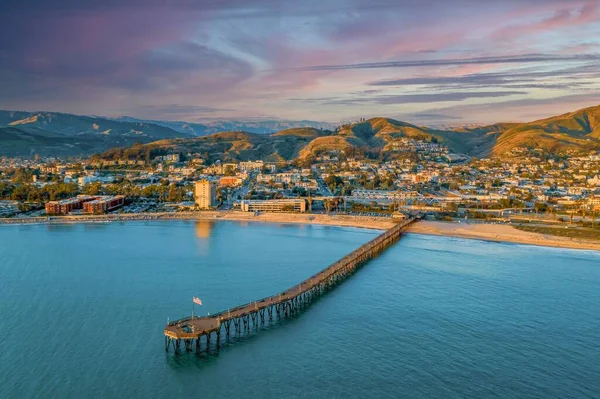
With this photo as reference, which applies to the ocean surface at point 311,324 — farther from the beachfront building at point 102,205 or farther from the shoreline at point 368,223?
the beachfront building at point 102,205

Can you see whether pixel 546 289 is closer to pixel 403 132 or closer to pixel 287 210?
pixel 287 210

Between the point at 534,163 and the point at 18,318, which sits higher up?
the point at 534,163

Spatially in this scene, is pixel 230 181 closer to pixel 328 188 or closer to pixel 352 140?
pixel 328 188

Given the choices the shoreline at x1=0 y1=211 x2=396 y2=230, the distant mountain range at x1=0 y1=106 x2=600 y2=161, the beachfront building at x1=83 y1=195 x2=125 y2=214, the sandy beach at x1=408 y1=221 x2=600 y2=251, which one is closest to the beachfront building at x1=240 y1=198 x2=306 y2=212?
the shoreline at x1=0 y1=211 x2=396 y2=230

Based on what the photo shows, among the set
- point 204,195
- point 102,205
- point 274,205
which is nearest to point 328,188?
point 274,205

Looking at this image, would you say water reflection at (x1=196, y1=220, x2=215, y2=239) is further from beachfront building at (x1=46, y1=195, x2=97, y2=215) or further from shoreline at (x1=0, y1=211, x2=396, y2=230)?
beachfront building at (x1=46, y1=195, x2=97, y2=215)

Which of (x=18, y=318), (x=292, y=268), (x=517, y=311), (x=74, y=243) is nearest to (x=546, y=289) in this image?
(x=517, y=311)
